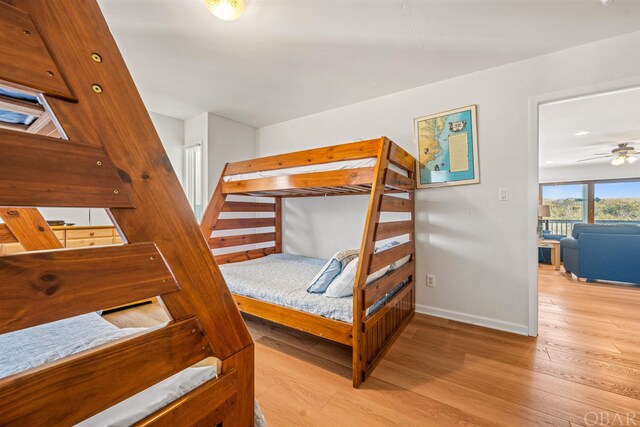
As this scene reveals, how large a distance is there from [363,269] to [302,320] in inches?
23.5

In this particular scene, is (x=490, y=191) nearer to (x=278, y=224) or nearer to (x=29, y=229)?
(x=278, y=224)

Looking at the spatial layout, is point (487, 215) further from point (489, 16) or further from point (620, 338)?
point (489, 16)

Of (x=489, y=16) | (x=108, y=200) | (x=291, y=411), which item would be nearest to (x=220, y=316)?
(x=108, y=200)

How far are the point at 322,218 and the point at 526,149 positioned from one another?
7.09ft

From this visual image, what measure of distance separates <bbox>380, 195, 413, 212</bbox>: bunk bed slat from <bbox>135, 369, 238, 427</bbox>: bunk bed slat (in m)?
1.43

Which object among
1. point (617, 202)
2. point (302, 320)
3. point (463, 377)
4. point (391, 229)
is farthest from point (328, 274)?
point (617, 202)

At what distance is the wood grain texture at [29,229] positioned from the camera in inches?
52.6

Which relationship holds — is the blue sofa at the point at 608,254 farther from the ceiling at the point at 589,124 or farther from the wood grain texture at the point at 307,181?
the wood grain texture at the point at 307,181

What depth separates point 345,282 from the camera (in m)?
1.83

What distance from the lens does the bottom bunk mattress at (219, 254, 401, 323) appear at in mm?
1769

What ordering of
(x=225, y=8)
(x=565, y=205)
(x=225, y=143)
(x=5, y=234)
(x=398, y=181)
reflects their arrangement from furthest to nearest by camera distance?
(x=565, y=205), (x=225, y=143), (x=398, y=181), (x=225, y=8), (x=5, y=234)

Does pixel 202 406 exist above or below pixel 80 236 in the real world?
below

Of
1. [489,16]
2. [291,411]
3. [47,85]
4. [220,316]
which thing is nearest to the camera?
[47,85]

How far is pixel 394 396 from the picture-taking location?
1.51 meters
